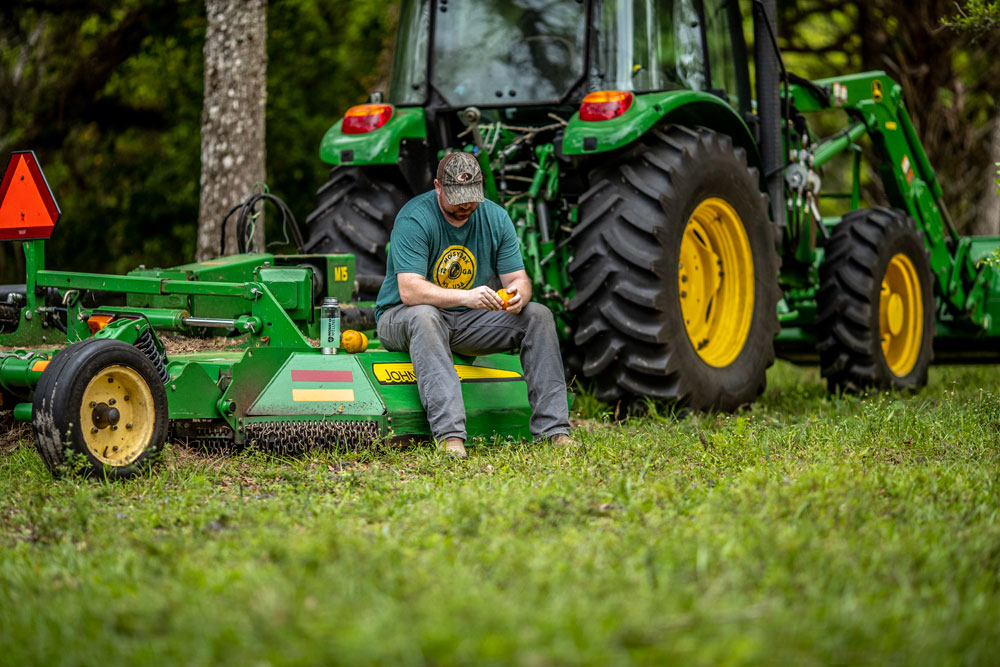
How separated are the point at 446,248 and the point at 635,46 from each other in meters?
1.50

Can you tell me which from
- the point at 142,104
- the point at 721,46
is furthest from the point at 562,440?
the point at 142,104

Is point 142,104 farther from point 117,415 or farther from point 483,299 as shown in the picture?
point 117,415

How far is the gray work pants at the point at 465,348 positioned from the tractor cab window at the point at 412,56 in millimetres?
1606

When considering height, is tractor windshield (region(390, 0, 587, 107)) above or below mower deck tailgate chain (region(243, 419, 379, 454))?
above

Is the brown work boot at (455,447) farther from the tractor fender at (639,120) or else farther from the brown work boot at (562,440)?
the tractor fender at (639,120)

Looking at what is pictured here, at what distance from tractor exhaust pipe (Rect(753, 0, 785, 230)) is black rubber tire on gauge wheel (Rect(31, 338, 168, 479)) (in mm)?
3789

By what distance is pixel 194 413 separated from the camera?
14.4ft

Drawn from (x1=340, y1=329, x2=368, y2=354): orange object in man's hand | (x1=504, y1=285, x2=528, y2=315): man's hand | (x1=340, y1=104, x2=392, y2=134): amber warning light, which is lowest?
(x1=340, y1=329, x2=368, y2=354): orange object in man's hand

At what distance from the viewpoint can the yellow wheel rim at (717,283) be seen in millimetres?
5824

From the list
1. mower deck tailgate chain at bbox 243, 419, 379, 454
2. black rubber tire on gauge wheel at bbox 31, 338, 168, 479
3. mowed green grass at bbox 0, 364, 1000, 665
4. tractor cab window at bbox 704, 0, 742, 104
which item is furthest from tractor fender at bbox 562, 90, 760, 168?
black rubber tire on gauge wheel at bbox 31, 338, 168, 479

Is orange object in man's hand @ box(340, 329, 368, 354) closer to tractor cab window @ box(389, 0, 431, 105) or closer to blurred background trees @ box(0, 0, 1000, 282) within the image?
tractor cab window @ box(389, 0, 431, 105)

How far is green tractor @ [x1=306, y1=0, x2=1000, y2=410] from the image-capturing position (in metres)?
5.32

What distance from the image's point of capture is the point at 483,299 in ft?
15.7

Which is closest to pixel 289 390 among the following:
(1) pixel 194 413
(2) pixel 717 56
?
(1) pixel 194 413
